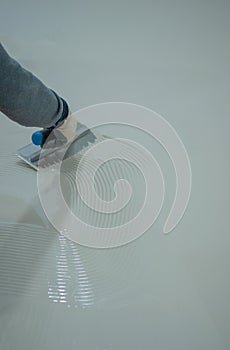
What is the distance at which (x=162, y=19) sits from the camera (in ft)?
6.88

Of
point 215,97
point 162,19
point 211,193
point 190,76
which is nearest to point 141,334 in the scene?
point 211,193

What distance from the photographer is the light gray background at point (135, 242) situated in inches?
36.4

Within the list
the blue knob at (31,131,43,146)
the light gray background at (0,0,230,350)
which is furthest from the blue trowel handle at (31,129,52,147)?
the light gray background at (0,0,230,350)

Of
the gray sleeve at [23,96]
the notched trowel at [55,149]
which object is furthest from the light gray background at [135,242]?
the gray sleeve at [23,96]

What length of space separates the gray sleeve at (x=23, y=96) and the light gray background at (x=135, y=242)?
0.34 metres

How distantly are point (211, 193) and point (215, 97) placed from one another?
0.56 m

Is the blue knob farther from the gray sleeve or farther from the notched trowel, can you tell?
the gray sleeve

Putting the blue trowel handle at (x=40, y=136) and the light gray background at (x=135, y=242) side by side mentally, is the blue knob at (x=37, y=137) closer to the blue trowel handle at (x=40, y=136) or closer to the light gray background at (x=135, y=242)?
the blue trowel handle at (x=40, y=136)

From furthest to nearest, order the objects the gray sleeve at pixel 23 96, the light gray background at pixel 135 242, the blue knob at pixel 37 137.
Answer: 1. the blue knob at pixel 37 137
2. the light gray background at pixel 135 242
3. the gray sleeve at pixel 23 96

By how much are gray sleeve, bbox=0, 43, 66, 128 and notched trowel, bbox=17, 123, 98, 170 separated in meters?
0.28

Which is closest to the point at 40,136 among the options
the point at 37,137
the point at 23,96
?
the point at 37,137

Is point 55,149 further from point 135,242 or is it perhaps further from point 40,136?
point 135,242

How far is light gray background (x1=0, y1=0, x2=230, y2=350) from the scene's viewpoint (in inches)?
36.4

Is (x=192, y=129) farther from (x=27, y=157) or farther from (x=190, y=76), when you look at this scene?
(x=27, y=157)
